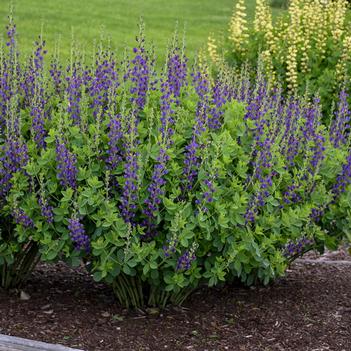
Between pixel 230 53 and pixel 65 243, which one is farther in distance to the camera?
pixel 230 53

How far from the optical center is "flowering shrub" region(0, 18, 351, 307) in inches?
150

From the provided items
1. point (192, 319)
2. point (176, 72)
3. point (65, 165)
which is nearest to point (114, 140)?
point (65, 165)

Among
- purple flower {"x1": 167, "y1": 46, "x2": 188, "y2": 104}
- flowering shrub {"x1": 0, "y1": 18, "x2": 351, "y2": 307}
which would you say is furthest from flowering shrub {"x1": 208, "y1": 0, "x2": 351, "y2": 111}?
flowering shrub {"x1": 0, "y1": 18, "x2": 351, "y2": 307}

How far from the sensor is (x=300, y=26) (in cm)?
856

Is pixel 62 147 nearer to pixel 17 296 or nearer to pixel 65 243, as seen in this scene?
pixel 65 243

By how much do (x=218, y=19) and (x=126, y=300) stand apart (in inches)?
576

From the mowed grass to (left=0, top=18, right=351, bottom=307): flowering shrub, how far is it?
8838mm

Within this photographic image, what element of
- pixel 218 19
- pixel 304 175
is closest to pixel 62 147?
pixel 304 175

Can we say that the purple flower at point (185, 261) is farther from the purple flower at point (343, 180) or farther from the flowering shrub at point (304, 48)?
the flowering shrub at point (304, 48)

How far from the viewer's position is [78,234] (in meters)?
3.80

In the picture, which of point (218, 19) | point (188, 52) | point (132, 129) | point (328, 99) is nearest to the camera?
point (132, 129)

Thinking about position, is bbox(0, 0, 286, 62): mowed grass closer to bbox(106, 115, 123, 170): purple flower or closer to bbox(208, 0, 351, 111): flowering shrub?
bbox(208, 0, 351, 111): flowering shrub

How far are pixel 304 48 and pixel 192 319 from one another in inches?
180

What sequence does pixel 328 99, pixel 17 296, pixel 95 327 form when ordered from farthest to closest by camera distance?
pixel 328 99 → pixel 17 296 → pixel 95 327
